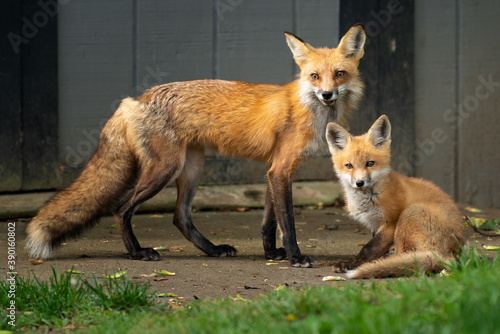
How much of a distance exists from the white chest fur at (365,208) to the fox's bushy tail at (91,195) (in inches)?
64.6

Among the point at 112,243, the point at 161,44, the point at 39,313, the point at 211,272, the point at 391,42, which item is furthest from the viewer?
the point at 391,42

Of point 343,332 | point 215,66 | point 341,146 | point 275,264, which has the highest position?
point 215,66

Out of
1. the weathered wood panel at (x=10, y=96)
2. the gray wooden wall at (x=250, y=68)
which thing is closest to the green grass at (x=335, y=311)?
the weathered wood panel at (x=10, y=96)

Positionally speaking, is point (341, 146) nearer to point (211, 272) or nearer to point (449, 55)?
point (211, 272)

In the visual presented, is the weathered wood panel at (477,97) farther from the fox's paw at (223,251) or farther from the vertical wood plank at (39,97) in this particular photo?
the vertical wood plank at (39,97)

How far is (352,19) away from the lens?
7012 mm

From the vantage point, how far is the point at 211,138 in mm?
4984

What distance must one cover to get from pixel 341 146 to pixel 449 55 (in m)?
3.10

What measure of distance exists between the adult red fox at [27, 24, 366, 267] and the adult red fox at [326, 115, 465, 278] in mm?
342

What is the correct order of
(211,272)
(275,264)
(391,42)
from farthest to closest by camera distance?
(391,42) → (275,264) → (211,272)

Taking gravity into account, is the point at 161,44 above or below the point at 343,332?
above

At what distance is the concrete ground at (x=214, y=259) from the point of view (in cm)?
415

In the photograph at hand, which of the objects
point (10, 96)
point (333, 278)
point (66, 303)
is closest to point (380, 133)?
point (333, 278)

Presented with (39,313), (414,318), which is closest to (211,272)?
(39,313)
